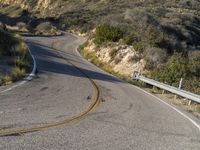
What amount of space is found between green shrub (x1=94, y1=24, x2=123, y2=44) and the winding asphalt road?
25051 millimetres

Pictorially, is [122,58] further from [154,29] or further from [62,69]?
[62,69]

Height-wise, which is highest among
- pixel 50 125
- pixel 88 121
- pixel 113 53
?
pixel 50 125

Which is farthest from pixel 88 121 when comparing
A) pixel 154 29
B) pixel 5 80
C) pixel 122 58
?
pixel 154 29

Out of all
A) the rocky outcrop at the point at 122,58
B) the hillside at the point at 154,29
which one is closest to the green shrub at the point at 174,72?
the hillside at the point at 154,29

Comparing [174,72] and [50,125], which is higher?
[50,125]

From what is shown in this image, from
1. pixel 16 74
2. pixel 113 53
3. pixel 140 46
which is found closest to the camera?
pixel 16 74

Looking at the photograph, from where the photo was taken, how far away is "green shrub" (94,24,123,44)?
42.9 m

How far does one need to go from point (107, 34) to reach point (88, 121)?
32.0 metres

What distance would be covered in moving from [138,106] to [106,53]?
24.6 meters

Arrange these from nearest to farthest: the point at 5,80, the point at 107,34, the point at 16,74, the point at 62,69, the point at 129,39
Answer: the point at 5,80
the point at 16,74
the point at 62,69
the point at 129,39
the point at 107,34

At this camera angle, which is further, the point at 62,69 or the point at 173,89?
the point at 62,69

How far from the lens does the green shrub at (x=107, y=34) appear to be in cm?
4294

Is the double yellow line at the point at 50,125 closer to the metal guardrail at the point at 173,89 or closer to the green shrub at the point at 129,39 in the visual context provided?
the metal guardrail at the point at 173,89

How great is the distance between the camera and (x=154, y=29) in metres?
41.6
